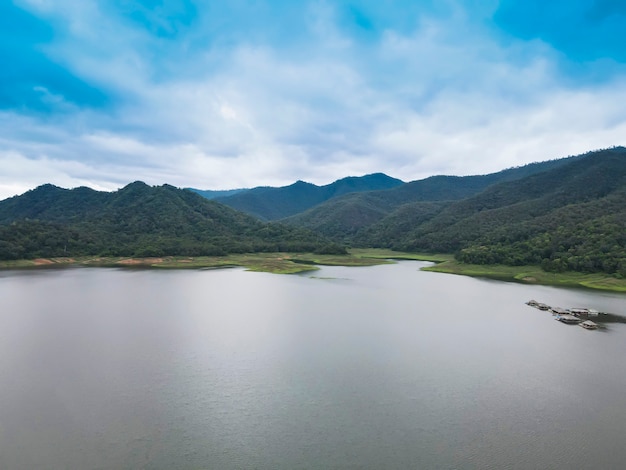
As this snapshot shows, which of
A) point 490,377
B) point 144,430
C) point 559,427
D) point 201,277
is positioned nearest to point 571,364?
point 490,377

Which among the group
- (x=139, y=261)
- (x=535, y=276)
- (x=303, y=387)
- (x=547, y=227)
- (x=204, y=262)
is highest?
(x=547, y=227)

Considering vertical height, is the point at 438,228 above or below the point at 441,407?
above

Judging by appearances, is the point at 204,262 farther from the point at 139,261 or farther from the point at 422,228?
the point at 422,228

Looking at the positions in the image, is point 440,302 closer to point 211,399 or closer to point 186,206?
point 211,399

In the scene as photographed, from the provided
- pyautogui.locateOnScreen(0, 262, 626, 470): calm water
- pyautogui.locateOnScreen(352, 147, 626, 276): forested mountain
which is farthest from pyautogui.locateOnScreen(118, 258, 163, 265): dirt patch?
pyautogui.locateOnScreen(352, 147, 626, 276): forested mountain

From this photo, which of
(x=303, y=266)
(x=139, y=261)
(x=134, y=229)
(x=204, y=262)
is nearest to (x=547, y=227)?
(x=303, y=266)

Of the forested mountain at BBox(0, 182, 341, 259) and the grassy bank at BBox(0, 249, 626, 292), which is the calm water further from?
the forested mountain at BBox(0, 182, 341, 259)

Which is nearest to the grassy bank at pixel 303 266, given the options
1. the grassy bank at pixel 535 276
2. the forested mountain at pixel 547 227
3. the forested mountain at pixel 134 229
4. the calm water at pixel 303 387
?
the grassy bank at pixel 535 276
